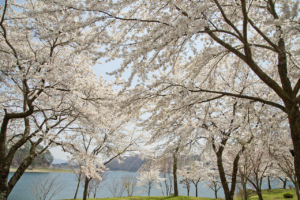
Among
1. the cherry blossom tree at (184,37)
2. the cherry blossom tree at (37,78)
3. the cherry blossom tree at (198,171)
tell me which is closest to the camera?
the cherry blossom tree at (184,37)

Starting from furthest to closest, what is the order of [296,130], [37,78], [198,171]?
[198,171] < [37,78] < [296,130]

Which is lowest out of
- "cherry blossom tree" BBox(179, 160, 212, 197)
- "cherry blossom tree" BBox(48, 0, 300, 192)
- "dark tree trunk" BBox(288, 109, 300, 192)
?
"cherry blossom tree" BBox(179, 160, 212, 197)

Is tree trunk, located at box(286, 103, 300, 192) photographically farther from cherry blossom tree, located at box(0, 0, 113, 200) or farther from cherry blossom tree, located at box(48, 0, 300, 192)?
cherry blossom tree, located at box(0, 0, 113, 200)

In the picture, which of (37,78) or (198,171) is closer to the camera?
(37,78)

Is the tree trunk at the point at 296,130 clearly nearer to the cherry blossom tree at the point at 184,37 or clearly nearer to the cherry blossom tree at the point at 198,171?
the cherry blossom tree at the point at 184,37

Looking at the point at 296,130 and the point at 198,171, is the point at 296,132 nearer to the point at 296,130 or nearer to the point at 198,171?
the point at 296,130

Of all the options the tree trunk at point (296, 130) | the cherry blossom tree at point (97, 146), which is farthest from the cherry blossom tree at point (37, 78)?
the tree trunk at point (296, 130)

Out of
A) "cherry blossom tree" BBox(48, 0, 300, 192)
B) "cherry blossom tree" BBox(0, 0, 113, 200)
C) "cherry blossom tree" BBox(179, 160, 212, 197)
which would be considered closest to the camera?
"cherry blossom tree" BBox(48, 0, 300, 192)

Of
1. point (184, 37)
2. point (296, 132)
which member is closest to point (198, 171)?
point (296, 132)

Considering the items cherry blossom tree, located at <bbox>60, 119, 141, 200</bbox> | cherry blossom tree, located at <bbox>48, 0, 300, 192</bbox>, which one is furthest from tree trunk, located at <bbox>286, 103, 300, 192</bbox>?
cherry blossom tree, located at <bbox>60, 119, 141, 200</bbox>

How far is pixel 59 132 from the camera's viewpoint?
6.22 metres

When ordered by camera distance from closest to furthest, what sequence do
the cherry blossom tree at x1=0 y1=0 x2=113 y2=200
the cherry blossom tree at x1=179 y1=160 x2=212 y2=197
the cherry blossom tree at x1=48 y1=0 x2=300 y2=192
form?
the cherry blossom tree at x1=48 y1=0 x2=300 y2=192, the cherry blossom tree at x1=0 y1=0 x2=113 y2=200, the cherry blossom tree at x1=179 y1=160 x2=212 y2=197

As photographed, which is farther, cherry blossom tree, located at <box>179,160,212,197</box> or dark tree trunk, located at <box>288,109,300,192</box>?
cherry blossom tree, located at <box>179,160,212,197</box>

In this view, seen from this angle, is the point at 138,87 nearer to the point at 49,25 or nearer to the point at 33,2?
the point at 49,25
